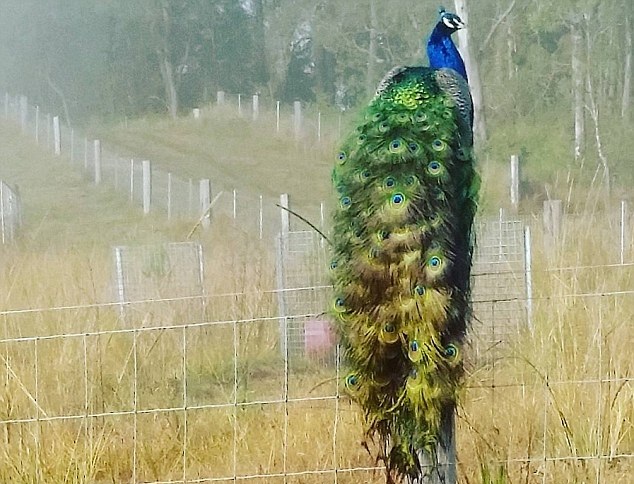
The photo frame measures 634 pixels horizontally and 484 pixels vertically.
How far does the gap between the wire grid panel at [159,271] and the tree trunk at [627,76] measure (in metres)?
1.98

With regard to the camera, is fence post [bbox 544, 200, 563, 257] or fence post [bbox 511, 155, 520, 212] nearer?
fence post [bbox 544, 200, 563, 257]

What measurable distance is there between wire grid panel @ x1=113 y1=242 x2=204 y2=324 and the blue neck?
1.65m

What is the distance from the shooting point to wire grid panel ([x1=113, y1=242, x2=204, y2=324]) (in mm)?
3160

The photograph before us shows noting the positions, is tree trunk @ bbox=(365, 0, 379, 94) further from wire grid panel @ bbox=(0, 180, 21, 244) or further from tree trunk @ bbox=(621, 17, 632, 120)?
wire grid panel @ bbox=(0, 180, 21, 244)

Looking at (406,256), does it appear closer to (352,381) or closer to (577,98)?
(352,381)

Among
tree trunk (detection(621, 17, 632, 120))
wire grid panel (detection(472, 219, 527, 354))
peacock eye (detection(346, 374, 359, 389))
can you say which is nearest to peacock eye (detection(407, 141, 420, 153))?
peacock eye (detection(346, 374, 359, 389))

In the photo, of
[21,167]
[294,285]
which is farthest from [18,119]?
[294,285]

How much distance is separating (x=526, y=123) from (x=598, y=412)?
5.62 feet

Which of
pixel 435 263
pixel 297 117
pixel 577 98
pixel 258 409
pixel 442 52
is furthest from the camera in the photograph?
pixel 577 98

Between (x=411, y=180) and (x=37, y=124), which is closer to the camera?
(x=411, y=180)

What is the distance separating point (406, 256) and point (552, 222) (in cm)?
188

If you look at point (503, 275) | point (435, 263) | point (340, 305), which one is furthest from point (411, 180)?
point (503, 275)

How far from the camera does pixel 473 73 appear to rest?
3.27 m

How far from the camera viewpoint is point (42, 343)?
2.74 metres
